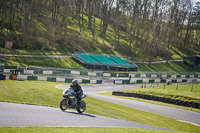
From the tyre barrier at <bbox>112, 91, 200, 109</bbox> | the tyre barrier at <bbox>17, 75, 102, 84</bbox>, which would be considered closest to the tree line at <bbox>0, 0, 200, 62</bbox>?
the tyre barrier at <bbox>17, 75, 102, 84</bbox>

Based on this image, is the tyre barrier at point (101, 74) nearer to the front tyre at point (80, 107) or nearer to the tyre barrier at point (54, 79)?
the tyre barrier at point (54, 79)

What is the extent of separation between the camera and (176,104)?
28906mm

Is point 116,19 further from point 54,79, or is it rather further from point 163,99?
point 163,99

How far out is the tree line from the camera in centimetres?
6206

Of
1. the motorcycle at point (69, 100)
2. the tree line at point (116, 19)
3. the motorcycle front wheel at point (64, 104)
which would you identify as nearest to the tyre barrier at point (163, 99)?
the motorcycle at point (69, 100)

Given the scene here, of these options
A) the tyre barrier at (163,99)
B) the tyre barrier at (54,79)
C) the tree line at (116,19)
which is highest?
the tree line at (116,19)

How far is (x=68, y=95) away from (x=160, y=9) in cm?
7207

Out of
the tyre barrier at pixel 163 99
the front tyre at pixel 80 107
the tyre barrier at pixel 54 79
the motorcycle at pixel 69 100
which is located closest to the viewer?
the motorcycle at pixel 69 100

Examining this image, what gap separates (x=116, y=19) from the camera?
82875 millimetres

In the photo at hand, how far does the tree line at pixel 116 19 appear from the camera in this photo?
6206 centimetres

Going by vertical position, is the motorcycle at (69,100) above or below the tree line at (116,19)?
below

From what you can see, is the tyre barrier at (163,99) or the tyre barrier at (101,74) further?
the tyre barrier at (101,74)

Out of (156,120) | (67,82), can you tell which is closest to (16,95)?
(156,120)

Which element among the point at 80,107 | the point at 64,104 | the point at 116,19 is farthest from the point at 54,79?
the point at 116,19
